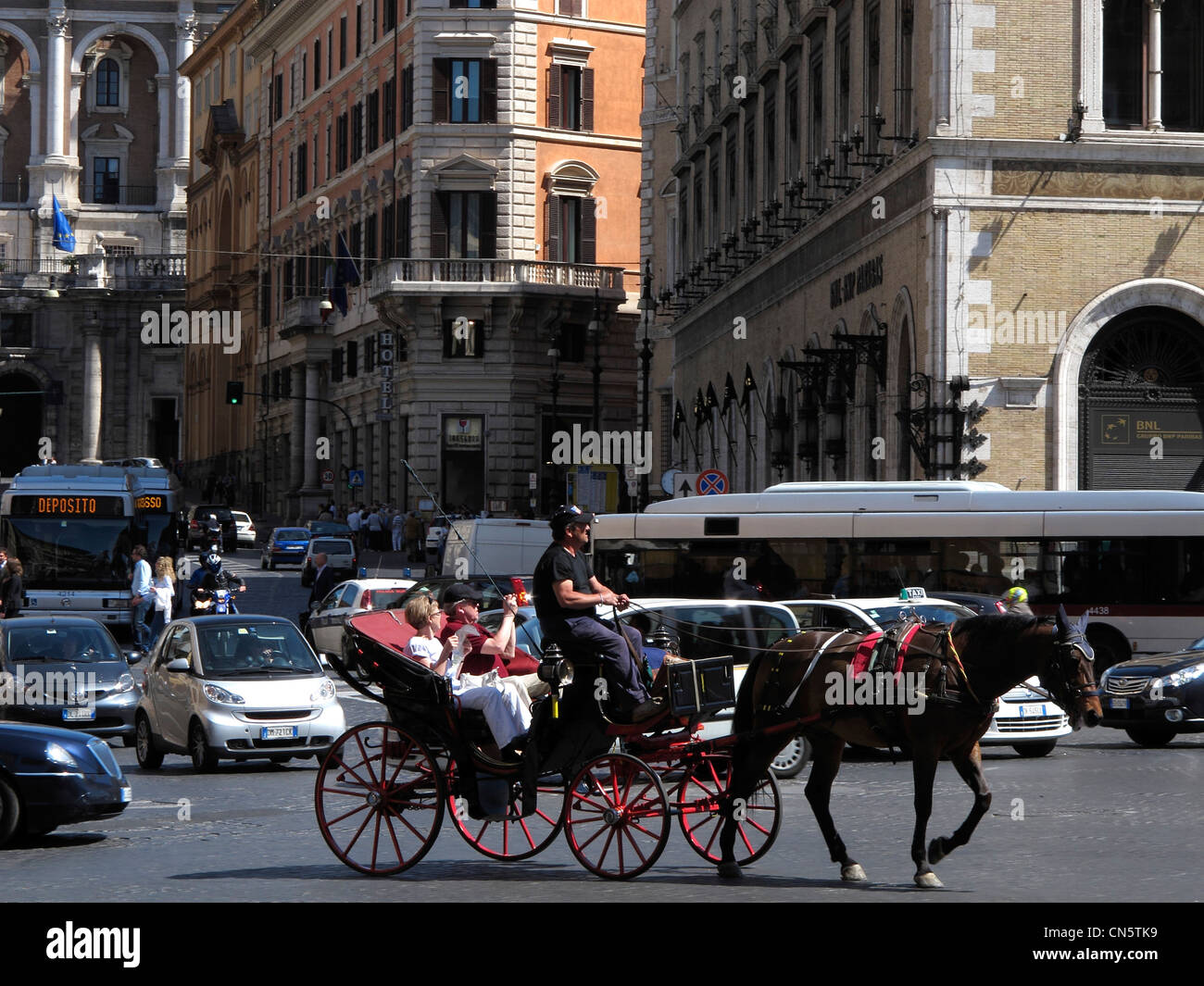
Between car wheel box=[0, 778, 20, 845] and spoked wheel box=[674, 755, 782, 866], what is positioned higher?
spoked wheel box=[674, 755, 782, 866]

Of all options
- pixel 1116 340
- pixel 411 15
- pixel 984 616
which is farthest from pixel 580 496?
pixel 984 616

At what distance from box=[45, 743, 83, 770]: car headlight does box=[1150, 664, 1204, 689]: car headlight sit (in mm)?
12493

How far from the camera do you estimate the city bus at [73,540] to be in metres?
40.4

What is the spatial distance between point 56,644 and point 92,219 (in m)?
102

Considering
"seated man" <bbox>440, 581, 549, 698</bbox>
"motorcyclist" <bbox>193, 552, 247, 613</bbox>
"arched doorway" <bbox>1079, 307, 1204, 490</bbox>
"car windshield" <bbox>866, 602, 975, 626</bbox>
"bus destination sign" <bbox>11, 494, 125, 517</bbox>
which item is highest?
"arched doorway" <bbox>1079, 307, 1204, 490</bbox>

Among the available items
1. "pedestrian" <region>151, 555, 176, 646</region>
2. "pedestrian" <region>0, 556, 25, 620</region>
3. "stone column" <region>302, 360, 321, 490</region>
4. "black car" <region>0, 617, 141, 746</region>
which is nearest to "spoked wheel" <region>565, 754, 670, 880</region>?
"black car" <region>0, 617, 141, 746</region>

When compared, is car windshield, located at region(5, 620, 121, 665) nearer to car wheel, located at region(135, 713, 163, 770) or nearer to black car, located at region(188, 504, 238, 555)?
car wheel, located at region(135, 713, 163, 770)

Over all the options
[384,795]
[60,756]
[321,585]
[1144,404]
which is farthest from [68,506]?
[384,795]

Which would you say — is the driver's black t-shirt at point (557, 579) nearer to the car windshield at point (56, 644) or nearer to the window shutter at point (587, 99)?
the car windshield at point (56, 644)

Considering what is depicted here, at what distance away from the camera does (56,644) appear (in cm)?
2447

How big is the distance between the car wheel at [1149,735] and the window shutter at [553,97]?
161 ft

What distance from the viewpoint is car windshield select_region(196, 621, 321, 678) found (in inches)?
856

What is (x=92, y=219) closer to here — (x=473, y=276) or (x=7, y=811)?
(x=473, y=276)

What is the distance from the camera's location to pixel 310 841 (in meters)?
15.1
